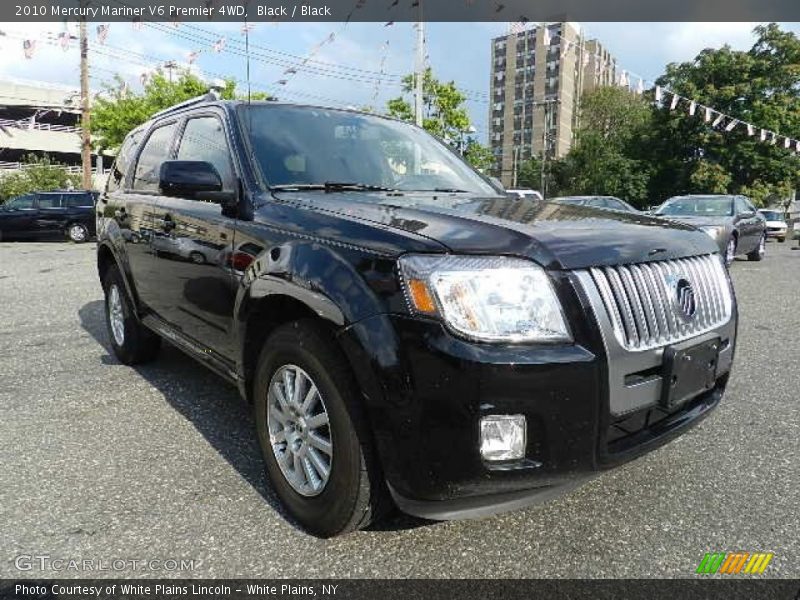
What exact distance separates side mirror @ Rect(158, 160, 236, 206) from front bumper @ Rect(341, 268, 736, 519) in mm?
1192

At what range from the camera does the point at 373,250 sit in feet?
6.56

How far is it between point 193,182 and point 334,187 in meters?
0.65

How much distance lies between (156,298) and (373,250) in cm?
231

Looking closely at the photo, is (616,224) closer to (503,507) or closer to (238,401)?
(503,507)

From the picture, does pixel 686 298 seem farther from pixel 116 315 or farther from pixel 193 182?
pixel 116 315

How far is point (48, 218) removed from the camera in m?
17.1

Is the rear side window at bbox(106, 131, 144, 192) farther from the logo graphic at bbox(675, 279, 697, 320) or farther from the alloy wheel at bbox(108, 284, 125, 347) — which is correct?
the logo graphic at bbox(675, 279, 697, 320)

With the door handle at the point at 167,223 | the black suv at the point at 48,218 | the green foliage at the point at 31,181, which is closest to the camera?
the door handle at the point at 167,223

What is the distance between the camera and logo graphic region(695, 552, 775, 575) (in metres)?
2.14

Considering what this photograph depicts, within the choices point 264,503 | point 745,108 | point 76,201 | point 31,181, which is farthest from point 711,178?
point 264,503

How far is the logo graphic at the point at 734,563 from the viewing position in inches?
84.4

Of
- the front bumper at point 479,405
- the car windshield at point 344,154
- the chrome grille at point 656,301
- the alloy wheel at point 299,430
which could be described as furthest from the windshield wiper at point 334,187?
the chrome grille at point 656,301

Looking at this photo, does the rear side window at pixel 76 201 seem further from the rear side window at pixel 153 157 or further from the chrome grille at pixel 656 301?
the chrome grille at pixel 656 301

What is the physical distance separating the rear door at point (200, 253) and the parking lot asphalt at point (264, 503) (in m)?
0.59
